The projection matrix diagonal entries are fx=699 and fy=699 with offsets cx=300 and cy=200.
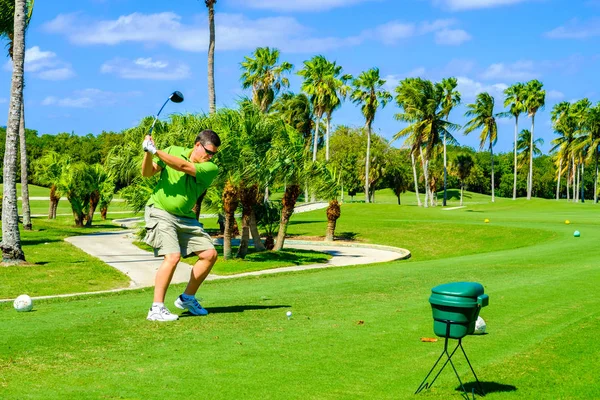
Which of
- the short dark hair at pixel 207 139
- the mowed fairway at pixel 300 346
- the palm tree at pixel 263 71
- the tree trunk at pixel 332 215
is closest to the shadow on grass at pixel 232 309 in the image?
the mowed fairway at pixel 300 346

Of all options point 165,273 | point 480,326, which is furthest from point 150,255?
point 480,326

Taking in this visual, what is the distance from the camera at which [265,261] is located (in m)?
24.9

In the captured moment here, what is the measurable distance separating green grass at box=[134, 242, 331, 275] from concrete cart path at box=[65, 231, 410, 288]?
2.03 ft

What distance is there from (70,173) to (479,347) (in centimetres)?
3934

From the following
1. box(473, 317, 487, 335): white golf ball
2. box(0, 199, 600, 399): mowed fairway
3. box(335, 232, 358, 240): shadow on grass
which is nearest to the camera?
box(0, 199, 600, 399): mowed fairway

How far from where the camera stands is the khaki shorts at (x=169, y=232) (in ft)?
28.8

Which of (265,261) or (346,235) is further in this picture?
(346,235)

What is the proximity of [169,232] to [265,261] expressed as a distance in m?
16.2

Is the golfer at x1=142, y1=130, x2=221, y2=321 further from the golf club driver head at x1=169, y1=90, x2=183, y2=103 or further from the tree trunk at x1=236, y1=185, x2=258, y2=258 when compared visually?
the tree trunk at x1=236, y1=185, x2=258, y2=258

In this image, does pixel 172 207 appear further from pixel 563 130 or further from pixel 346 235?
pixel 563 130

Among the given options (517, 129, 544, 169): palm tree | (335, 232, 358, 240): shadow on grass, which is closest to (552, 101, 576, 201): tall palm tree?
(517, 129, 544, 169): palm tree

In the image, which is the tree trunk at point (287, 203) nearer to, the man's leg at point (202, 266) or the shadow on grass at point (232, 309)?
the shadow on grass at point (232, 309)

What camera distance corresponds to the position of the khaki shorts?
8766 millimetres

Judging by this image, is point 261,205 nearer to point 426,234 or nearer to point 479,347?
point 426,234
